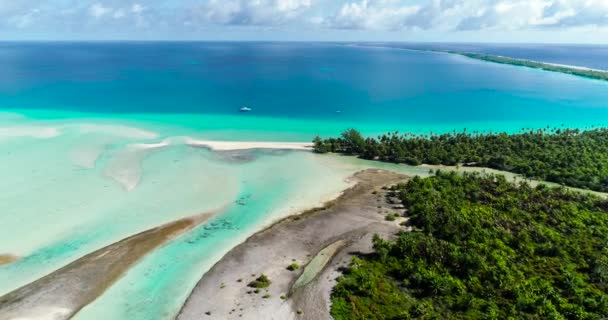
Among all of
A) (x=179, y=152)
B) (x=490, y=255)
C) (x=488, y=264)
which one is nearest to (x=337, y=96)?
(x=179, y=152)

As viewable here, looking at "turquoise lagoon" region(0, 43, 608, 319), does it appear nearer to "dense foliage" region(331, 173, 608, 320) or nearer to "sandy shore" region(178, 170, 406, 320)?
"sandy shore" region(178, 170, 406, 320)

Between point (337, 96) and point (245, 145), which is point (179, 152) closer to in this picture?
point (245, 145)

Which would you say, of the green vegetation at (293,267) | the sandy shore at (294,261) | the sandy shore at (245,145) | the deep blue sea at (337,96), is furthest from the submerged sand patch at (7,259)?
the deep blue sea at (337,96)

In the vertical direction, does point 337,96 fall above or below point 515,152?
above

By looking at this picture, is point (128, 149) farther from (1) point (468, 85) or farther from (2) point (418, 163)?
(1) point (468, 85)

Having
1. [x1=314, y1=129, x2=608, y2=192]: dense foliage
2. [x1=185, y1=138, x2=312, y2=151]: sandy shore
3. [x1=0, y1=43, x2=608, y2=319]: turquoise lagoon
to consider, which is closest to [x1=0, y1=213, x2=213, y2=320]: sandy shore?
[x1=0, y1=43, x2=608, y2=319]: turquoise lagoon

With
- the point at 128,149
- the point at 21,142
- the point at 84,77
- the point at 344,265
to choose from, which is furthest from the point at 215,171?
the point at 84,77
